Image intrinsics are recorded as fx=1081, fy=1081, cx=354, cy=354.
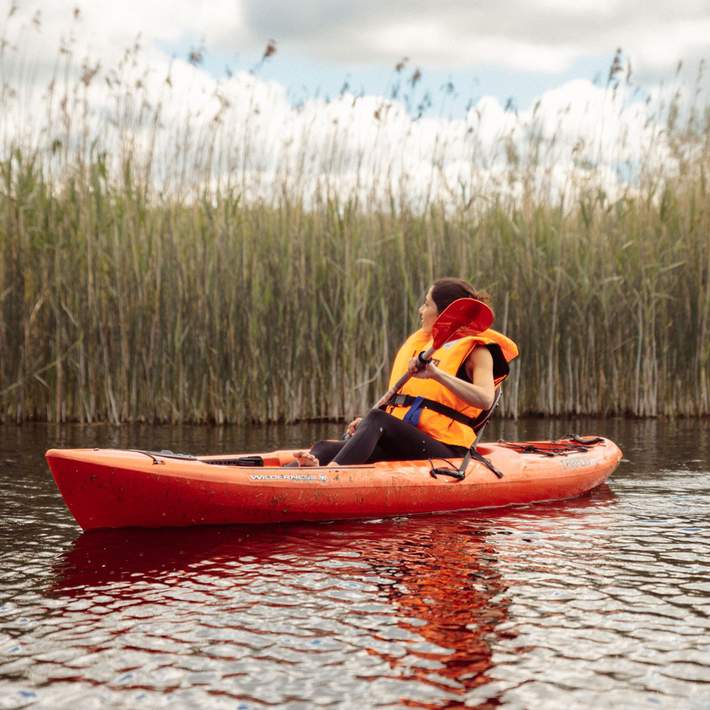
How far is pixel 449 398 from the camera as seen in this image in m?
5.04

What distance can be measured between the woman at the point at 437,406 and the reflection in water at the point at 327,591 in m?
0.36

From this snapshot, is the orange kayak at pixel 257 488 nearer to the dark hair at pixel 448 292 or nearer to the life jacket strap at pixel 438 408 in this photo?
the life jacket strap at pixel 438 408

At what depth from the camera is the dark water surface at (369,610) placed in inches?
101

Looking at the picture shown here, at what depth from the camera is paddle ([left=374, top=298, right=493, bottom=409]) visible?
494 cm

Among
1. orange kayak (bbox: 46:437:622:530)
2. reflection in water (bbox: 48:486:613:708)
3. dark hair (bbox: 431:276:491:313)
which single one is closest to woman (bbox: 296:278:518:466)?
dark hair (bbox: 431:276:491:313)

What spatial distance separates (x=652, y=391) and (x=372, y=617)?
5.85m

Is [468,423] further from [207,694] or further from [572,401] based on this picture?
[572,401]

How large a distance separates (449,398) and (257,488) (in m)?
1.06

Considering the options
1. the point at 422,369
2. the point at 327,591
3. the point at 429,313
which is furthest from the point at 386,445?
the point at 327,591

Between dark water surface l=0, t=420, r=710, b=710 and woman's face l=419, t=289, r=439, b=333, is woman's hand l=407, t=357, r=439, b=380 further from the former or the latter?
dark water surface l=0, t=420, r=710, b=710

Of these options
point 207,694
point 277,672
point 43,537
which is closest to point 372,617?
point 277,672

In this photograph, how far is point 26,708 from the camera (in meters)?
2.43

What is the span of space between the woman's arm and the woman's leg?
0.86ft

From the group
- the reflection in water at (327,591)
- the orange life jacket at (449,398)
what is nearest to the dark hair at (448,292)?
the orange life jacket at (449,398)
